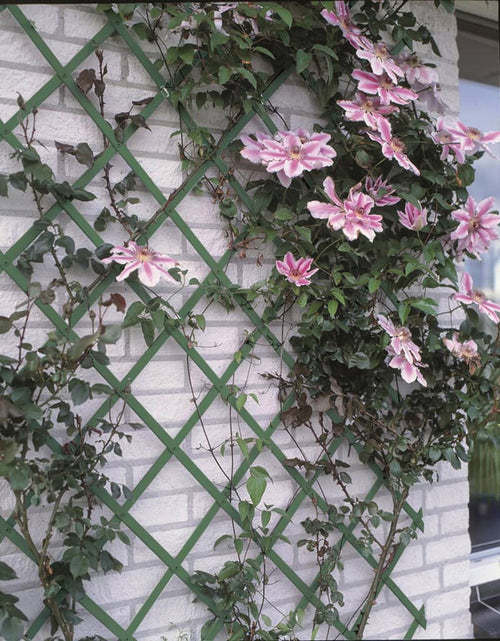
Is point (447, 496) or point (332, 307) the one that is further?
point (447, 496)

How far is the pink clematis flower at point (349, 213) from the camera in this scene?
1386mm

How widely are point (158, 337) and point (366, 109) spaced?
689 mm

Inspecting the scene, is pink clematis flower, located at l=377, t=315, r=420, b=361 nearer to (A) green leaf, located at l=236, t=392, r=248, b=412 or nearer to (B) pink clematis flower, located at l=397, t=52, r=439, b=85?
(A) green leaf, located at l=236, t=392, r=248, b=412

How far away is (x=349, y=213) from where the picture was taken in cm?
140

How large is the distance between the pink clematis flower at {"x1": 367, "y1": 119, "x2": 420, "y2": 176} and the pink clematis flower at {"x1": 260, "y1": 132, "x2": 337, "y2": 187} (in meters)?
0.11

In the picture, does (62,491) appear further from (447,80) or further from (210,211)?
(447,80)

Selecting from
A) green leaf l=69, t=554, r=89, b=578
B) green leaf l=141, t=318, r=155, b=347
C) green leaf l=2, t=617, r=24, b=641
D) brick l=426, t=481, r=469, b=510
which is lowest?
green leaf l=2, t=617, r=24, b=641

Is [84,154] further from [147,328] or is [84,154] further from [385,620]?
[385,620]

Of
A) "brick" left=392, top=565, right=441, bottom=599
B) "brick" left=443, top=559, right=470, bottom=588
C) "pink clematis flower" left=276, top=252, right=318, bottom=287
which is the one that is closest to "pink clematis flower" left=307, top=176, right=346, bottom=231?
"pink clematis flower" left=276, top=252, right=318, bottom=287

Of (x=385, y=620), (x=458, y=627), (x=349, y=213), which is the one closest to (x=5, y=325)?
(x=349, y=213)

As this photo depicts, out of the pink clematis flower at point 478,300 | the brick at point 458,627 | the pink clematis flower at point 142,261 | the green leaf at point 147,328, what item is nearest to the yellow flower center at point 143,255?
the pink clematis flower at point 142,261

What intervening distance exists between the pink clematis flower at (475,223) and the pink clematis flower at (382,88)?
0.30 m

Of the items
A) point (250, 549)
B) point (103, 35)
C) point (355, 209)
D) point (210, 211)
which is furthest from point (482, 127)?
point (250, 549)

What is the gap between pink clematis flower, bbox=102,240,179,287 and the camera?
1.23 metres
